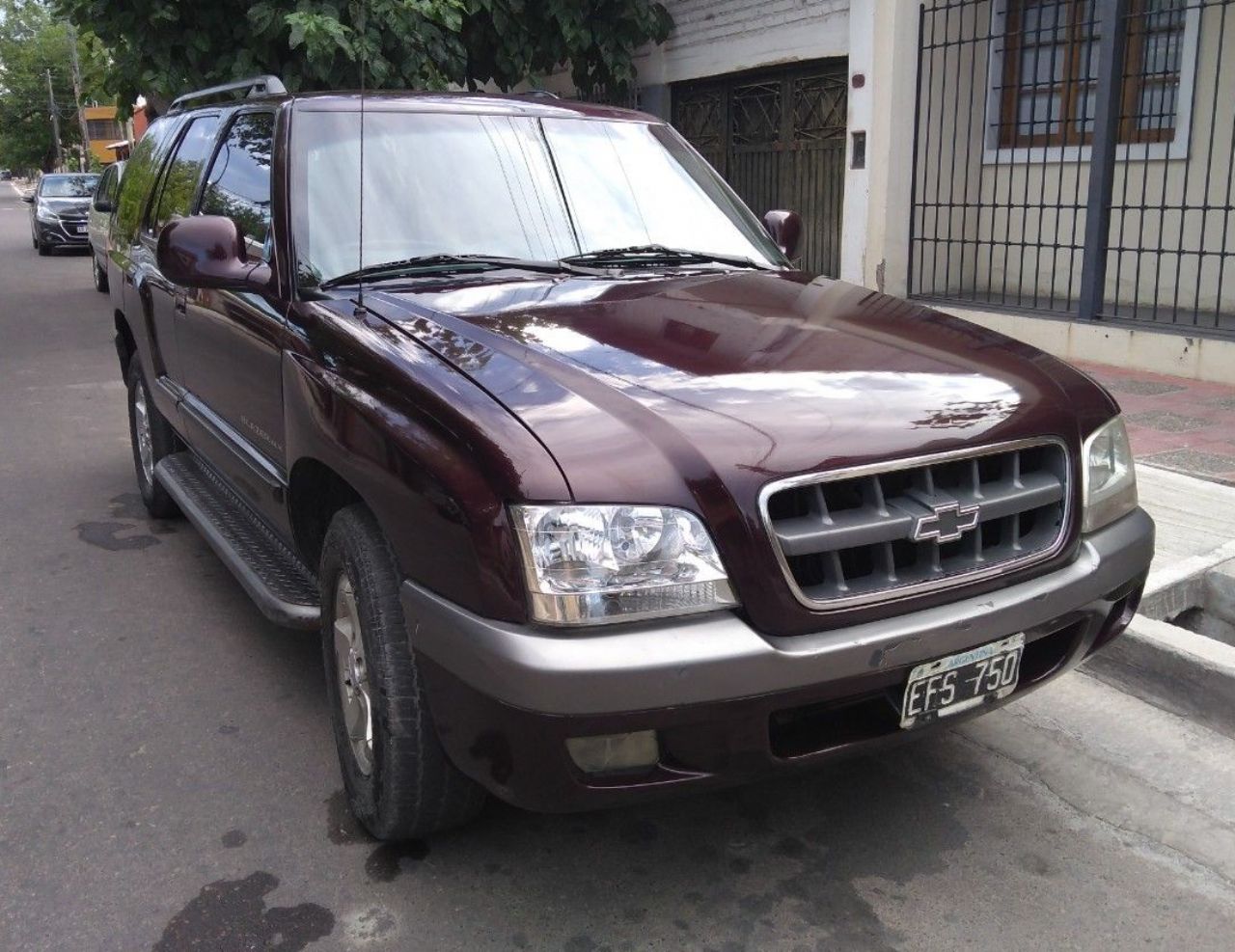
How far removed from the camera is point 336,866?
2834 millimetres

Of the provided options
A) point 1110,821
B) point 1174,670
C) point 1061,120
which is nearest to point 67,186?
point 1061,120

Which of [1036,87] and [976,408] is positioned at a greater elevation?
[1036,87]

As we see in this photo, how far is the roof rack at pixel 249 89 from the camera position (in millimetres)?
4297

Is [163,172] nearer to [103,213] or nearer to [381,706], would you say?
[381,706]

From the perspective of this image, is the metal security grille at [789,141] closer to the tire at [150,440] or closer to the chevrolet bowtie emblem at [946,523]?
the tire at [150,440]

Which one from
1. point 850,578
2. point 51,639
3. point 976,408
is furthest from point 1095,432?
point 51,639

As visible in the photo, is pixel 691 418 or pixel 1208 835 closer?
pixel 691 418

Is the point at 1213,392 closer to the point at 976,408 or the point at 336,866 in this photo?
the point at 976,408

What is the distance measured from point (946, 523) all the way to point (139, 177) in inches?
180

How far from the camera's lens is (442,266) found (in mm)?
3367

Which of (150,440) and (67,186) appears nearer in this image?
(150,440)

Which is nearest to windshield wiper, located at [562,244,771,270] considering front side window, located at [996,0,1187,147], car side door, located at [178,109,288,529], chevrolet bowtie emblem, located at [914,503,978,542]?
car side door, located at [178,109,288,529]

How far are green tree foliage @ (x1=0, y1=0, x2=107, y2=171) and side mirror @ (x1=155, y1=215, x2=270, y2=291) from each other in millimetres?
64489

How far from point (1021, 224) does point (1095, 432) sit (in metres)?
7.07
